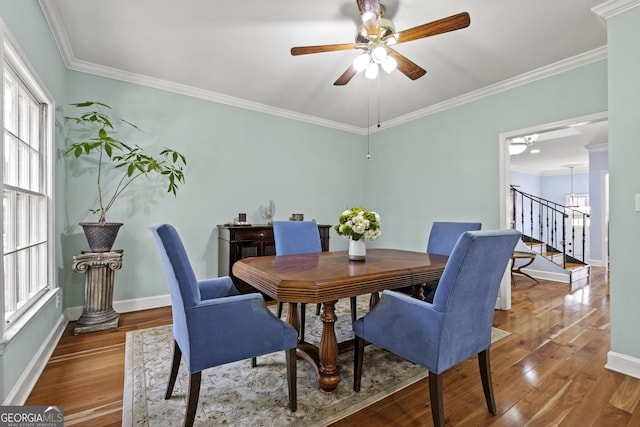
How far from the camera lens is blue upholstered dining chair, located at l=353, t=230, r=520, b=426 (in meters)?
1.34

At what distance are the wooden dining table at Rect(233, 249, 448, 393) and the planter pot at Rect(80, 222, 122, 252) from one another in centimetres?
160

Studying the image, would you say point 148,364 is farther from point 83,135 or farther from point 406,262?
point 83,135

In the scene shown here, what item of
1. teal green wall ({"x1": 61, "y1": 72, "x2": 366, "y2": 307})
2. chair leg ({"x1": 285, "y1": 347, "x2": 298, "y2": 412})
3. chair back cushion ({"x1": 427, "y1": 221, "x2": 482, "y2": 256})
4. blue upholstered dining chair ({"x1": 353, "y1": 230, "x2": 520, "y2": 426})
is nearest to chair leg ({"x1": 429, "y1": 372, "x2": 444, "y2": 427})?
blue upholstered dining chair ({"x1": 353, "y1": 230, "x2": 520, "y2": 426})

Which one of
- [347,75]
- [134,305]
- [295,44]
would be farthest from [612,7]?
[134,305]

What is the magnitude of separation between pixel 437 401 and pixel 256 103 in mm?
3887

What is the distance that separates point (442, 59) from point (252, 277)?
278 cm

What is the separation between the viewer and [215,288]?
189 cm

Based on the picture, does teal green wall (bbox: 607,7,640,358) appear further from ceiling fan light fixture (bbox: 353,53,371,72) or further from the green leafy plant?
the green leafy plant

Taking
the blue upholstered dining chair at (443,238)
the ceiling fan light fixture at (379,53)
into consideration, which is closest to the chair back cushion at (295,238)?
the blue upholstered dining chair at (443,238)

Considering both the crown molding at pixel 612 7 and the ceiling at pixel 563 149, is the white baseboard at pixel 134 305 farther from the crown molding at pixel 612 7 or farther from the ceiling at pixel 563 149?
the ceiling at pixel 563 149

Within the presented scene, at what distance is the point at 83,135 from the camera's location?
3061 mm

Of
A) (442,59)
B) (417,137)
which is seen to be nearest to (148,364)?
(442,59)

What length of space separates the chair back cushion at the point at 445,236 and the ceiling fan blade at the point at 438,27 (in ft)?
5.05

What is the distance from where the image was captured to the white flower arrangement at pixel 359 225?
2102 mm
